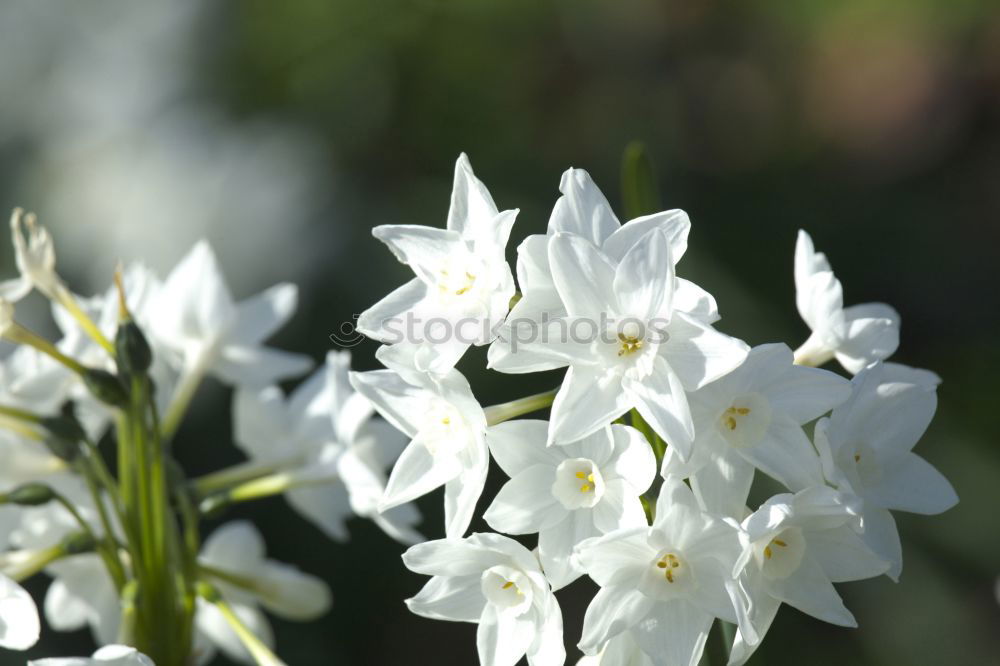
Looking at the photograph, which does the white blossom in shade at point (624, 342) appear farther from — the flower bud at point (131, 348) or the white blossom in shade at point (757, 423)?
the flower bud at point (131, 348)

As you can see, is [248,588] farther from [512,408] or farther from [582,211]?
[582,211]

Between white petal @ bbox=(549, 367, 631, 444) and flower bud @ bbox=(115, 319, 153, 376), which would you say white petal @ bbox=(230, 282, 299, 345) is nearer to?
flower bud @ bbox=(115, 319, 153, 376)

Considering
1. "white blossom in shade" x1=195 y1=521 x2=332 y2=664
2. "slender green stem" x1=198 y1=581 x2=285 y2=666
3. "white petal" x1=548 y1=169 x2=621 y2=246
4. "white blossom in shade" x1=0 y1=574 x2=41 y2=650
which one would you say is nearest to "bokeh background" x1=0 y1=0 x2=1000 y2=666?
"white blossom in shade" x1=195 y1=521 x2=332 y2=664

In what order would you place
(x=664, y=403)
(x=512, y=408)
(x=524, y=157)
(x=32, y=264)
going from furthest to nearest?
(x=524, y=157) → (x=32, y=264) → (x=512, y=408) → (x=664, y=403)

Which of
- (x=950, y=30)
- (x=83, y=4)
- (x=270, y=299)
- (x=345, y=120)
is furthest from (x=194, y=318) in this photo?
(x=950, y=30)

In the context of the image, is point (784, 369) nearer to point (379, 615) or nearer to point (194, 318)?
point (194, 318)

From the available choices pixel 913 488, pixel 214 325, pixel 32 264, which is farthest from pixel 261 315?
pixel 913 488

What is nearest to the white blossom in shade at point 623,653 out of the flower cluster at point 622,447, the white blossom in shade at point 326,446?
the flower cluster at point 622,447
